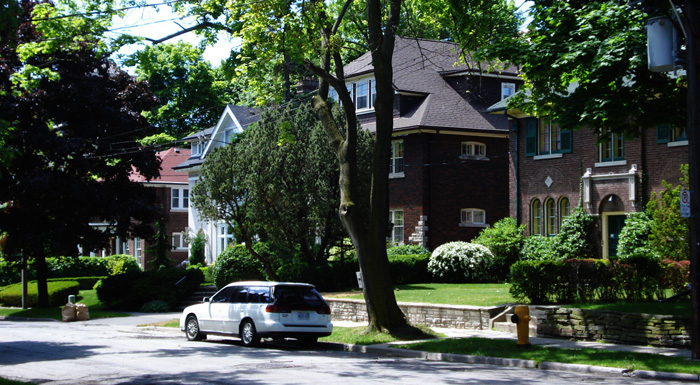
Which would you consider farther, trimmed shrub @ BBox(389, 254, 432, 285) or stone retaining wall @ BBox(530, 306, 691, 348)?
trimmed shrub @ BBox(389, 254, 432, 285)

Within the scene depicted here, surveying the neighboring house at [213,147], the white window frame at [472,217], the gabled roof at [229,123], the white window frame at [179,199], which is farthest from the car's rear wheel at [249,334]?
the white window frame at [179,199]

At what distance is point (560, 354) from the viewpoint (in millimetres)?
15383

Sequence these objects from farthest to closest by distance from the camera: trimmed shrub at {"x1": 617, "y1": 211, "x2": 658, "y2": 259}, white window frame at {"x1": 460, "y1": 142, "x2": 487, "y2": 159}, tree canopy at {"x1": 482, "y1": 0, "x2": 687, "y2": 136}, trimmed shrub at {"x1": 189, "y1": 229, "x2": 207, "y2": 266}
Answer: trimmed shrub at {"x1": 189, "y1": 229, "x2": 207, "y2": 266}, white window frame at {"x1": 460, "y1": 142, "x2": 487, "y2": 159}, trimmed shrub at {"x1": 617, "y1": 211, "x2": 658, "y2": 259}, tree canopy at {"x1": 482, "y1": 0, "x2": 687, "y2": 136}

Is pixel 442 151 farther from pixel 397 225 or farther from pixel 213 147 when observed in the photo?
pixel 213 147

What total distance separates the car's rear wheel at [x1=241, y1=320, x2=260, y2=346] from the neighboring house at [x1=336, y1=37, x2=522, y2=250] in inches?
667

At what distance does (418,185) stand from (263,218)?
30.2 feet

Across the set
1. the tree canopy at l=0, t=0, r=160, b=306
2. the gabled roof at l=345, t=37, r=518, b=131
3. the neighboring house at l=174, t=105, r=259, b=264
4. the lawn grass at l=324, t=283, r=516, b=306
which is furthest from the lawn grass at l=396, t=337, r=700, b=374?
the neighboring house at l=174, t=105, r=259, b=264

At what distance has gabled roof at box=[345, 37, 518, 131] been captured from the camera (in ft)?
121

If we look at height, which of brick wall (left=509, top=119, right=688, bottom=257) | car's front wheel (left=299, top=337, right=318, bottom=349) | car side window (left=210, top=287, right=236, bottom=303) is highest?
brick wall (left=509, top=119, right=688, bottom=257)

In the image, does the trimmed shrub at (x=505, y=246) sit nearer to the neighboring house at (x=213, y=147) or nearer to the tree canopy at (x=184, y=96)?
the neighboring house at (x=213, y=147)

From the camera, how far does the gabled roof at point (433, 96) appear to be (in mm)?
36812

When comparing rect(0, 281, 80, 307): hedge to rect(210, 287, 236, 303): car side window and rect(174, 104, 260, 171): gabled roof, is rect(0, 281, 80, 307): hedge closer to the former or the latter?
rect(174, 104, 260, 171): gabled roof

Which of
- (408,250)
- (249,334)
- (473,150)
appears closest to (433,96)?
(473,150)

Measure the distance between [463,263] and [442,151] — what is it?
6816 millimetres
